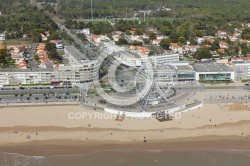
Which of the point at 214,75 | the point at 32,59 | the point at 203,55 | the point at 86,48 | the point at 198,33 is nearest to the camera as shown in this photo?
the point at 214,75

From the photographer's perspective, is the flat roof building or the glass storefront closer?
the flat roof building

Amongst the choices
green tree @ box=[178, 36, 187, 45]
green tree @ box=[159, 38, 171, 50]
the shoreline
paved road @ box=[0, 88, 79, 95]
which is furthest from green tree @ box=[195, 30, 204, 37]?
the shoreline

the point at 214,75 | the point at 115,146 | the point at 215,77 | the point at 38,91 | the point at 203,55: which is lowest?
the point at 115,146

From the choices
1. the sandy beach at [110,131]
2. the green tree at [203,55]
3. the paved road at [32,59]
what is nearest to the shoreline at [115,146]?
the sandy beach at [110,131]

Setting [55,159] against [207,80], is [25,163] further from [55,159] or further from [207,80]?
[207,80]

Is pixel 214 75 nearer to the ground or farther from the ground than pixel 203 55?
nearer to the ground

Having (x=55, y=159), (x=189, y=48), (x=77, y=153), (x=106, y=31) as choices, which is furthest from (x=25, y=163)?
(x=106, y=31)

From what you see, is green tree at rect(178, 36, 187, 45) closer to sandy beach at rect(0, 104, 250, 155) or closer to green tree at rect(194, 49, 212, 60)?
green tree at rect(194, 49, 212, 60)

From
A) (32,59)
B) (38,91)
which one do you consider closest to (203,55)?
(38,91)

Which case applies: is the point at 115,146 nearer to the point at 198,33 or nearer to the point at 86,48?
the point at 86,48
